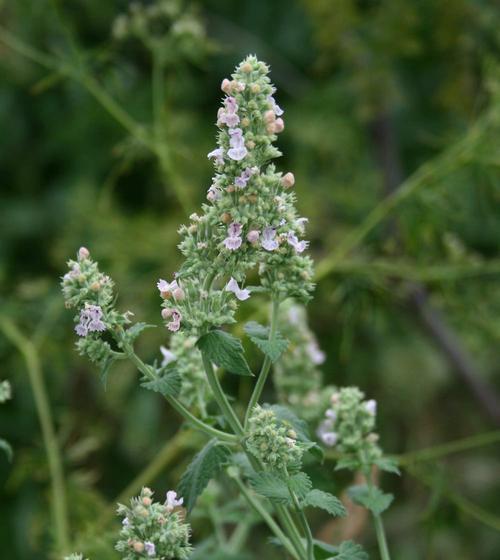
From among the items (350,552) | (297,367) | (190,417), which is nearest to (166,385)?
(190,417)

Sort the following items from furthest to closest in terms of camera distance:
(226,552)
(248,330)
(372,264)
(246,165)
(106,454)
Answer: (106,454) → (372,264) → (226,552) → (248,330) → (246,165)

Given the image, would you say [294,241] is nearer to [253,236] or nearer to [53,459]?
[253,236]

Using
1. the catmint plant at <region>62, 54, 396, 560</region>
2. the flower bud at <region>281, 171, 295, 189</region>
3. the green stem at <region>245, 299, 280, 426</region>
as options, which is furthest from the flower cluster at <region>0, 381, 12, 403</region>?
the flower bud at <region>281, 171, 295, 189</region>

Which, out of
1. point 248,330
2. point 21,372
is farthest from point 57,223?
point 248,330

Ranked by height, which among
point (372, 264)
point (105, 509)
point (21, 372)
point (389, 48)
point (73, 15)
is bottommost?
point (105, 509)

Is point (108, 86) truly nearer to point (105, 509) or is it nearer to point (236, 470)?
point (105, 509)

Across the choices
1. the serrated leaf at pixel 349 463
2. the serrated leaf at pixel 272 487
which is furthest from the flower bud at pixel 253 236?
the serrated leaf at pixel 349 463
